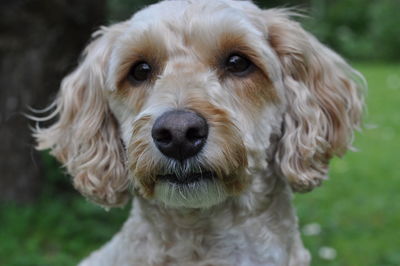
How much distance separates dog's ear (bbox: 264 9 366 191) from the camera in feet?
11.5

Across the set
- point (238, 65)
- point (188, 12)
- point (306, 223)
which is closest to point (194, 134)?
point (238, 65)

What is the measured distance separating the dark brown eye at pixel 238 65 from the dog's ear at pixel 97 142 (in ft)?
2.13

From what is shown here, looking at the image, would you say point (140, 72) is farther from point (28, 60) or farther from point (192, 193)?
point (28, 60)

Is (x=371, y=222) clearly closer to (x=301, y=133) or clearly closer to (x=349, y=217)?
(x=349, y=217)

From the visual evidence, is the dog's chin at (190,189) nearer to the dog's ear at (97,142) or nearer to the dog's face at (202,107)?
the dog's face at (202,107)

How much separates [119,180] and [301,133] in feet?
3.19

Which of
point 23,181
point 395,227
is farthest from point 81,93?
point 395,227

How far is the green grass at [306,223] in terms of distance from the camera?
19.8 feet

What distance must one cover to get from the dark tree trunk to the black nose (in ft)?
Answer: 12.6

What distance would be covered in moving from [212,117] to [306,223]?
4.18m

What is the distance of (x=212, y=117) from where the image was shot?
2.97m

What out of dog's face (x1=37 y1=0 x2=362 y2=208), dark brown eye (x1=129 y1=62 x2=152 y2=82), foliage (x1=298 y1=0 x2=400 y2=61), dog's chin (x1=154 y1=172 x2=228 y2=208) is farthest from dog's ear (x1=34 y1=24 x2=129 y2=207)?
foliage (x1=298 y1=0 x2=400 y2=61)

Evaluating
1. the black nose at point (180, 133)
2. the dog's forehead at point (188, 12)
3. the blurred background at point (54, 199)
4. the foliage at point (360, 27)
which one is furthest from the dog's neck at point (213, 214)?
the foliage at point (360, 27)

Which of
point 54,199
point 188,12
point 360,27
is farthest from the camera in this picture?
point 360,27
